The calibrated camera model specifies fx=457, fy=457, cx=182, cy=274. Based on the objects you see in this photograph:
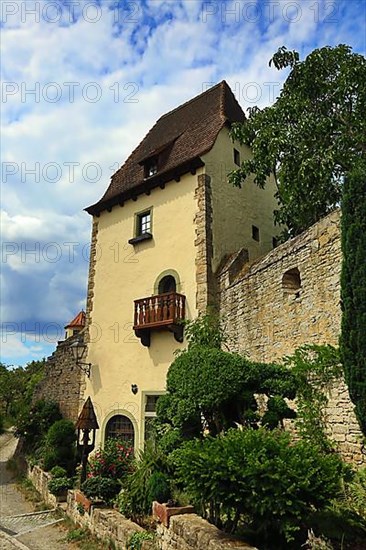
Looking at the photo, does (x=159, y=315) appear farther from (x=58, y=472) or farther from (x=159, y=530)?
(x=159, y=530)

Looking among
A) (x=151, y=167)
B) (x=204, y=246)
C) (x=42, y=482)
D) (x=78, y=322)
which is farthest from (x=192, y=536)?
(x=78, y=322)

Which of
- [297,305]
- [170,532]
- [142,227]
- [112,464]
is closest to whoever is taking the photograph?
[170,532]

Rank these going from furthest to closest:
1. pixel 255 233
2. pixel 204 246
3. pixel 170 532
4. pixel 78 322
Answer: pixel 78 322
pixel 255 233
pixel 204 246
pixel 170 532

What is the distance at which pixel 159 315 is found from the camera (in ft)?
39.9

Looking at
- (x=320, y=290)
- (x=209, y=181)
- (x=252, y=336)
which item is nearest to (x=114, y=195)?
(x=209, y=181)

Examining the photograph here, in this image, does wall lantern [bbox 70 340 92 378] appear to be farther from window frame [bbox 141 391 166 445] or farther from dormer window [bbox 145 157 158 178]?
dormer window [bbox 145 157 158 178]

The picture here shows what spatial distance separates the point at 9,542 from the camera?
7.67 meters

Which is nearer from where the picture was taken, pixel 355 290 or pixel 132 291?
pixel 355 290

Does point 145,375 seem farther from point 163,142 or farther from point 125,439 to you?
point 163,142

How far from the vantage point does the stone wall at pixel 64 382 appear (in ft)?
50.5

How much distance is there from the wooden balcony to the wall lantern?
280 centimetres

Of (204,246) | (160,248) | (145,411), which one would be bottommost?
(145,411)

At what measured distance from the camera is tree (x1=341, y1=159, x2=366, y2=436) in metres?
5.98

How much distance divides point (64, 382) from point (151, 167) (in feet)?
26.6
